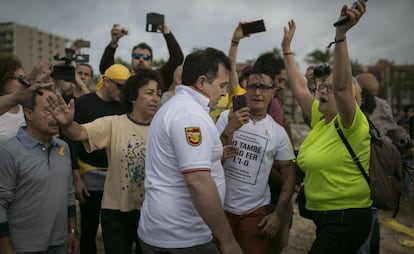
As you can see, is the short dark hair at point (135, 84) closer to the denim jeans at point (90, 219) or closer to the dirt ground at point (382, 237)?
the denim jeans at point (90, 219)

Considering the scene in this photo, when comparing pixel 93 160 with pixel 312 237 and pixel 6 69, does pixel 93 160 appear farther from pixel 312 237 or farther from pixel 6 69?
pixel 312 237

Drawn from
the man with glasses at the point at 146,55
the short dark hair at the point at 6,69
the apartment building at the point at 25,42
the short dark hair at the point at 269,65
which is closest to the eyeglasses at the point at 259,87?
the short dark hair at the point at 269,65

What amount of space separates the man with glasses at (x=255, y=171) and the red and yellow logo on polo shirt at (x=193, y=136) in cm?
109

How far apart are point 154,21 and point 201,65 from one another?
115 inches

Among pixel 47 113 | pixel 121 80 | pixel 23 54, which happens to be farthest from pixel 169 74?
pixel 23 54

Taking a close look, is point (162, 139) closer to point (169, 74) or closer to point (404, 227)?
point (169, 74)

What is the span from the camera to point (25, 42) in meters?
90.1

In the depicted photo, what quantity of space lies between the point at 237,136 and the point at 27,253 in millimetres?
1906

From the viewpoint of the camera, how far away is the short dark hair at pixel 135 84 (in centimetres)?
328

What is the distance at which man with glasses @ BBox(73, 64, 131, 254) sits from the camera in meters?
3.77

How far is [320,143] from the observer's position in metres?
2.90

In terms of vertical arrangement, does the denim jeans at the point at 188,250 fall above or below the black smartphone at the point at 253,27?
below

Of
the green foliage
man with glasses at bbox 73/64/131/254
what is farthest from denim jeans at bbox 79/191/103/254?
the green foliage

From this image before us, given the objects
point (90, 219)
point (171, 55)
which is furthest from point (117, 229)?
point (171, 55)
